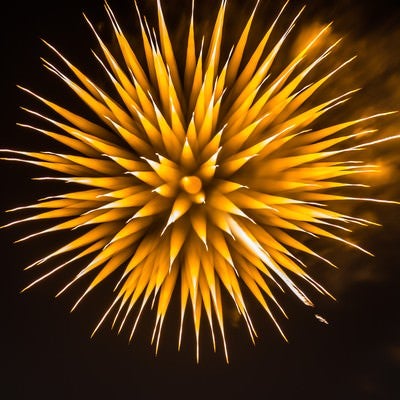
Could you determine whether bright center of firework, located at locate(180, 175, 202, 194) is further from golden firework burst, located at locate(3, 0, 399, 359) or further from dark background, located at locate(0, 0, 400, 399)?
dark background, located at locate(0, 0, 400, 399)

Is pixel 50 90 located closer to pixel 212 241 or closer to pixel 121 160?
pixel 121 160

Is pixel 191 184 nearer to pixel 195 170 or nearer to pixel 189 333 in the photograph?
pixel 195 170

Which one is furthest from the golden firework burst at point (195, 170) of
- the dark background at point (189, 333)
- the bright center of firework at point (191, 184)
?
the dark background at point (189, 333)

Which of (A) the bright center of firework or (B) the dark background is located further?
(B) the dark background

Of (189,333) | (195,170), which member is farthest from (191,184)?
(189,333)

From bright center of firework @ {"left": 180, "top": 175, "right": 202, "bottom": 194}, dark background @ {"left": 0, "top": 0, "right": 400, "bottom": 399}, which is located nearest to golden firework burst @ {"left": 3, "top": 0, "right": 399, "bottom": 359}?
bright center of firework @ {"left": 180, "top": 175, "right": 202, "bottom": 194}

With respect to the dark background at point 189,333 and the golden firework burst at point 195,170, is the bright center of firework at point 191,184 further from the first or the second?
the dark background at point 189,333

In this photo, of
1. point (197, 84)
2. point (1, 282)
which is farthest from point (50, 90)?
point (1, 282)
